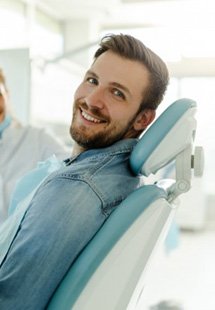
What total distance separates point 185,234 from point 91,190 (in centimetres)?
331

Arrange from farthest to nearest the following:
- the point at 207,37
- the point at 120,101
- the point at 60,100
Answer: the point at 60,100 < the point at 207,37 < the point at 120,101

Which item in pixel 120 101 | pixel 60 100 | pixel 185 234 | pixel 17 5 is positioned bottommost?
pixel 185 234

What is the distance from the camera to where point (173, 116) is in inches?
33.2

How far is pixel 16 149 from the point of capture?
1.75 meters

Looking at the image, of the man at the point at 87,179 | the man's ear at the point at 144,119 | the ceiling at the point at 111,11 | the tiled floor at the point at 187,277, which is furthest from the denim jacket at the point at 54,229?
the ceiling at the point at 111,11

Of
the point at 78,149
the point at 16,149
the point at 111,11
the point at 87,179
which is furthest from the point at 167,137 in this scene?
the point at 111,11

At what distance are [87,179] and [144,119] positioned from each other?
0.31 meters

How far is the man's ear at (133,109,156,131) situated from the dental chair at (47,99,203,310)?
21 cm

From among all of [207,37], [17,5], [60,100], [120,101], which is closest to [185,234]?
[60,100]

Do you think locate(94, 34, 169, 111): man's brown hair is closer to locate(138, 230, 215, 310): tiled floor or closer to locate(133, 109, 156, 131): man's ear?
locate(133, 109, 156, 131): man's ear

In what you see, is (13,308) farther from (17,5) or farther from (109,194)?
(17,5)

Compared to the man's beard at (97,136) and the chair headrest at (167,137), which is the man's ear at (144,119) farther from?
the chair headrest at (167,137)

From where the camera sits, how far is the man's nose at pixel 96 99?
0.99 m

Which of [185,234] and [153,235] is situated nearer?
[153,235]
